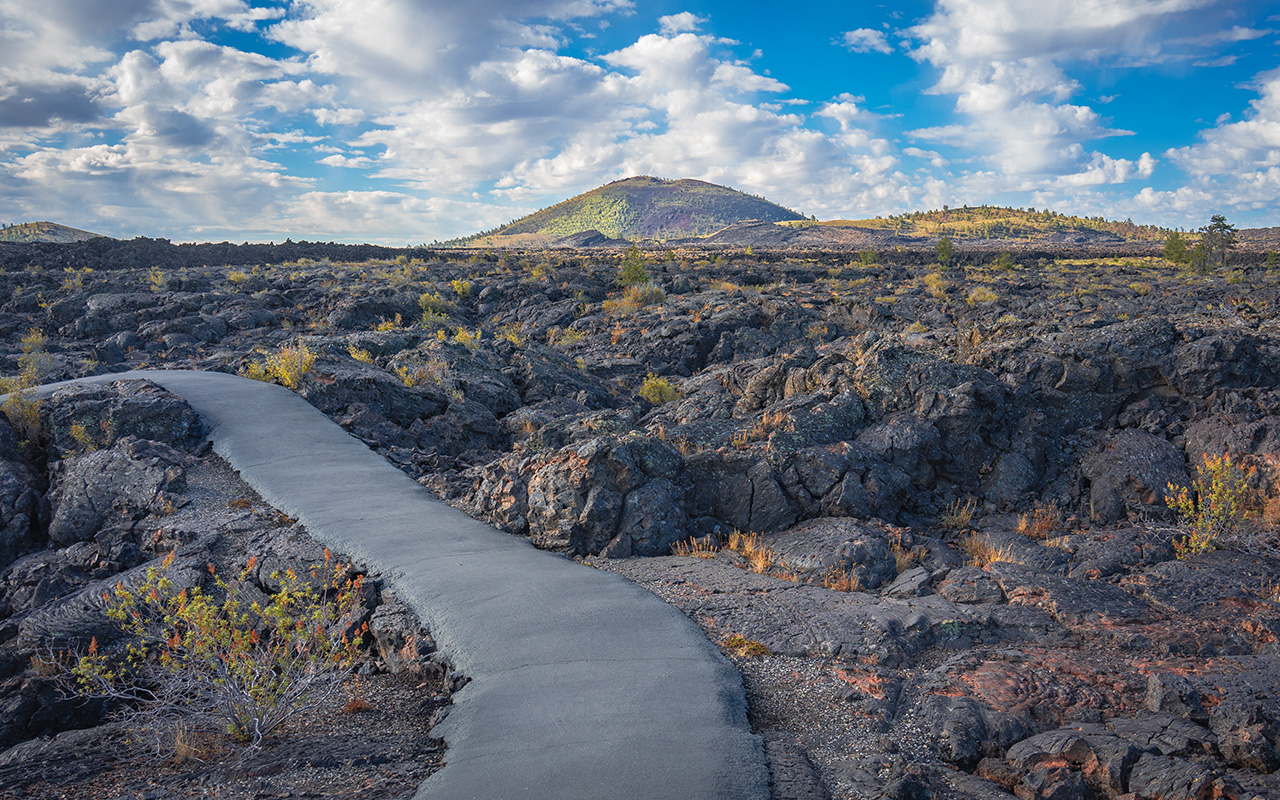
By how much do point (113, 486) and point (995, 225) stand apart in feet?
465

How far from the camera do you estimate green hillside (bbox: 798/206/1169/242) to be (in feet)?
395

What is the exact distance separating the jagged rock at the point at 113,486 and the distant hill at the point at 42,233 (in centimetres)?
8881

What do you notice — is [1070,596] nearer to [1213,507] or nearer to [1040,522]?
[1040,522]

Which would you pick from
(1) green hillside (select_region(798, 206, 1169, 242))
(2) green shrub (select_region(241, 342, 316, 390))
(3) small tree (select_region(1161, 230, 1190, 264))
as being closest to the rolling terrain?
(2) green shrub (select_region(241, 342, 316, 390))

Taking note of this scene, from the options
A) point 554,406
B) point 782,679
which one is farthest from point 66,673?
point 554,406

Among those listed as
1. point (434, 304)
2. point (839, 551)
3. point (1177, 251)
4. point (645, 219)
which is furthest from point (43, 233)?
point (645, 219)

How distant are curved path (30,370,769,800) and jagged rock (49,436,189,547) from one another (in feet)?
2.89

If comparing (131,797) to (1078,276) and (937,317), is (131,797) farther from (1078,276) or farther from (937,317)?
(1078,276)

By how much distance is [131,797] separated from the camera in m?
3.96

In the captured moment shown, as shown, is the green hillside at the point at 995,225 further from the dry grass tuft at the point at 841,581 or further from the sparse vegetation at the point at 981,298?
the dry grass tuft at the point at 841,581

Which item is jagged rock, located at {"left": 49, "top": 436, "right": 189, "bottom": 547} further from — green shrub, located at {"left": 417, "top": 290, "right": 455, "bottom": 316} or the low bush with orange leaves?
green shrub, located at {"left": 417, "top": 290, "right": 455, "bottom": 316}

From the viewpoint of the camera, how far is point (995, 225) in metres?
124

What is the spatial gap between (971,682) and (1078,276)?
146 feet

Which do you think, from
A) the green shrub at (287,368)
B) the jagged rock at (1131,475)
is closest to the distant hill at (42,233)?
the green shrub at (287,368)
